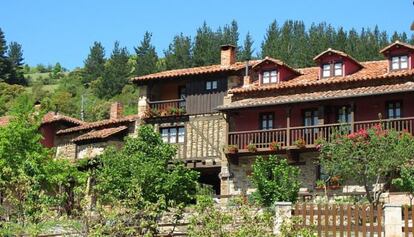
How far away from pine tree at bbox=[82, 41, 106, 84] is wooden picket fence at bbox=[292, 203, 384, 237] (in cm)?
7672

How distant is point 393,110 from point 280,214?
17502 mm

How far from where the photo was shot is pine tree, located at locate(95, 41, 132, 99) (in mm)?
85875

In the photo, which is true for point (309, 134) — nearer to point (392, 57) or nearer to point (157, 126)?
point (392, 57)

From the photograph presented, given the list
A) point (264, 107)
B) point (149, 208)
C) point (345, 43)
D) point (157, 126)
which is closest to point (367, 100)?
point (264, 107)

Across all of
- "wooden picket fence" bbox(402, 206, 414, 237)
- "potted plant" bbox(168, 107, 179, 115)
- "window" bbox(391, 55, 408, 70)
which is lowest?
"wooden picket fence" bbox(402, 206, 414, 237)

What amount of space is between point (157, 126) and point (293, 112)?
7425 mm

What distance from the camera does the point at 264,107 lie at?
35375mm

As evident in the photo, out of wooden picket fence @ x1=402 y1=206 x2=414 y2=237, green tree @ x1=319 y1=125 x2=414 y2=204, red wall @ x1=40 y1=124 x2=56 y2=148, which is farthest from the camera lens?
red wall @ x1=40 y1=124 x2=56 y2=148

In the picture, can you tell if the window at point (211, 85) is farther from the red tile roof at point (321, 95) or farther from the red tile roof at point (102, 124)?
the red tile roof at point (102, 124)

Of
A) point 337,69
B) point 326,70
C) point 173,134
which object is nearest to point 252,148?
point 326,70

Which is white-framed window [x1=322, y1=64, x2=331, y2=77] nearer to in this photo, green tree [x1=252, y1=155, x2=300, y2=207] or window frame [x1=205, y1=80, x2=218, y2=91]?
window frame [x1=205, y1=80, x2=218, y2=91]

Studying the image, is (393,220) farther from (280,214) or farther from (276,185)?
(276,185)

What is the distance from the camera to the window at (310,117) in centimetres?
3506

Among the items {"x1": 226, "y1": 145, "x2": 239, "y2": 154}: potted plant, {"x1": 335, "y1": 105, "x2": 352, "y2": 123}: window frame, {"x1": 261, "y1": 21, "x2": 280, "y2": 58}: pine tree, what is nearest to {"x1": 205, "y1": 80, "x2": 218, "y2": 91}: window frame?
{"x1": 226, "y1": 145, "x2": 239, "y2": 154}: potted plant
